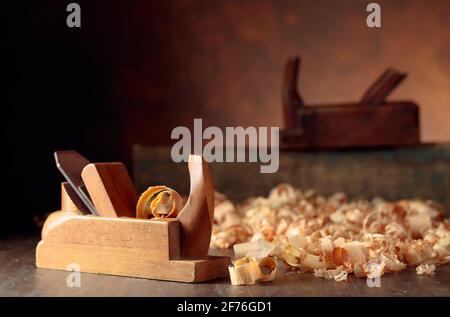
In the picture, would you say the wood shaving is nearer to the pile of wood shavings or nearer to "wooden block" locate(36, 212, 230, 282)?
the pile of wood shavings

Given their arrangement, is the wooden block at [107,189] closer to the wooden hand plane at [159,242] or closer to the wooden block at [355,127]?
the wooden hand plane at [159,242]

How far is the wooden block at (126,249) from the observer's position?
1.75 m

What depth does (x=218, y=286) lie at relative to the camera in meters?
1.72

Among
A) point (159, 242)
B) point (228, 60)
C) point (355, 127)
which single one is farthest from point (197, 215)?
point (228, 60)

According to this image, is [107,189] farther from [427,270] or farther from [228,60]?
[228,60]

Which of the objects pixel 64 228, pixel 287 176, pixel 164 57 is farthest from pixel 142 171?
pixel 64 228

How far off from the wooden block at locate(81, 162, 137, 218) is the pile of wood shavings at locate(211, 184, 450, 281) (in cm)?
40

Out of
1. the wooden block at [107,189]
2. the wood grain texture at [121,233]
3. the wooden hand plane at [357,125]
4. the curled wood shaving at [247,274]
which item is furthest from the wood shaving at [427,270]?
the wooden hand plane at [357,125]

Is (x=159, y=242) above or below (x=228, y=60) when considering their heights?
below

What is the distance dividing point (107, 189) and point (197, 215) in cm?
24

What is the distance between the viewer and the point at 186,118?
4.64 m

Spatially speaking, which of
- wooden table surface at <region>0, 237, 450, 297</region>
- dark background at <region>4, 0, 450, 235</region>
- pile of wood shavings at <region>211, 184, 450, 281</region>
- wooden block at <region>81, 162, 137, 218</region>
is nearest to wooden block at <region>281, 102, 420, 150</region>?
pile of wood shavings at <region>211, 184, 450, 281</region>

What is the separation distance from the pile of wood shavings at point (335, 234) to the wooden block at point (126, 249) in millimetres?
283

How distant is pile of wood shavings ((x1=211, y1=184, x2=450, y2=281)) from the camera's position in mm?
1911
